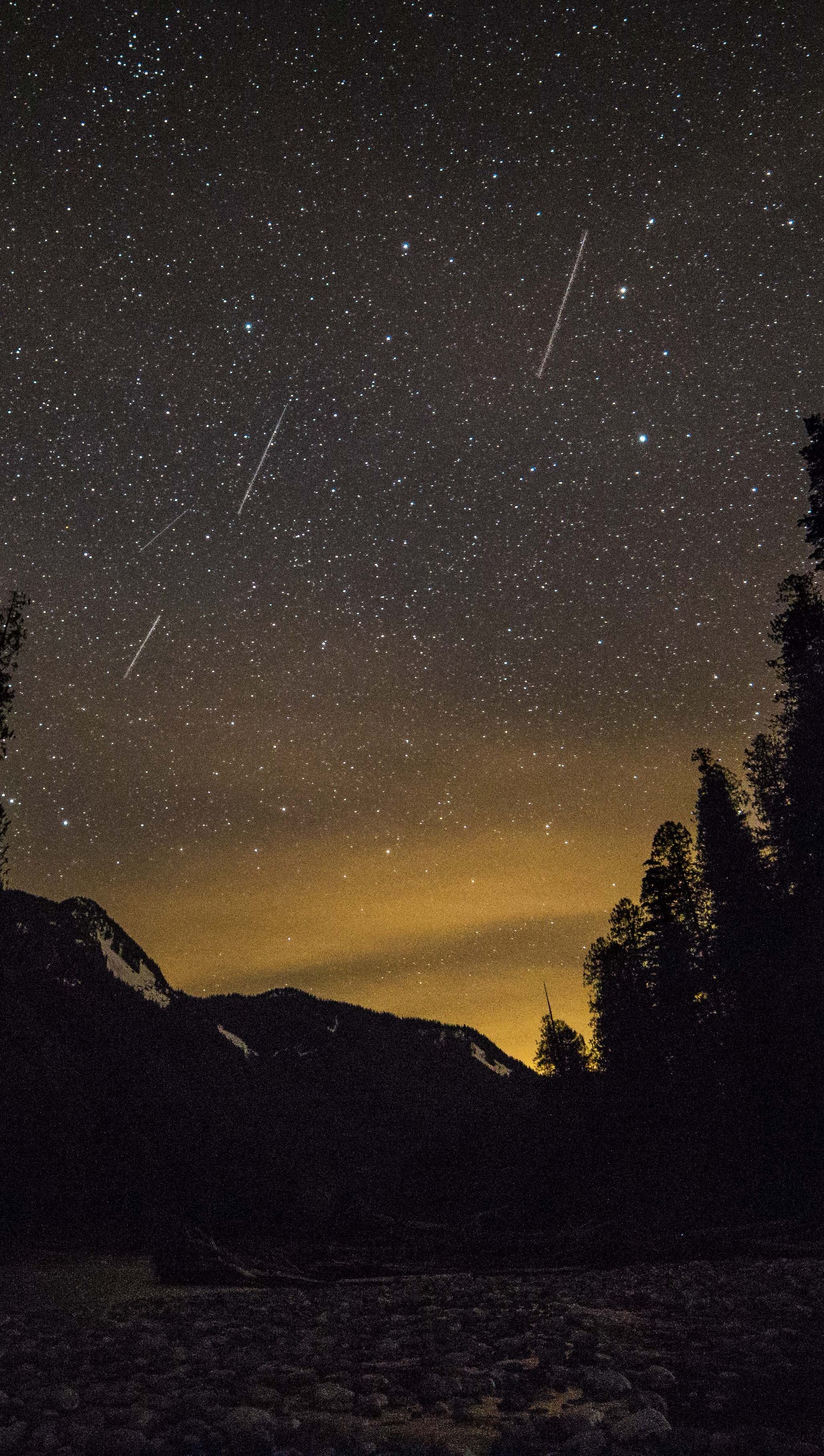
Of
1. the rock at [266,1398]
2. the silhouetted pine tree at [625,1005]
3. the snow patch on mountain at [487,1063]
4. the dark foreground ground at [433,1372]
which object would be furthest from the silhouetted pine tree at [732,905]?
the snow patch on mountain at [487,1063]

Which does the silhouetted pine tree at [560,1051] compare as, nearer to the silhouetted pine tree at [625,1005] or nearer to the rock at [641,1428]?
the silhouetted pine tree at [625,1005]

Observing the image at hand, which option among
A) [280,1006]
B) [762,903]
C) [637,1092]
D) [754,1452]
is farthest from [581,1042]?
[280,1006]

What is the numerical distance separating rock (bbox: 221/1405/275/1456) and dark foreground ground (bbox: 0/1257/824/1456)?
15 millimetres

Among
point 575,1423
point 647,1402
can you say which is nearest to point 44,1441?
point 575,1423

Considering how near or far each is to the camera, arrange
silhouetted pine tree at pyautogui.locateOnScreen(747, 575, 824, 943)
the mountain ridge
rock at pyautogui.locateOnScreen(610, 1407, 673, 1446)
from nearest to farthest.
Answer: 1. rock at pyautogui.locateOnScreen(610, 1407, 673, 1446)
2. silhouetted pine tree at pyautogui.locateOnScreen(747, 575, 824, 943)
3. the mountain ridge

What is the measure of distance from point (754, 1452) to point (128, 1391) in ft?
14.3

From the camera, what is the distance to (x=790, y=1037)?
1898 centimetres

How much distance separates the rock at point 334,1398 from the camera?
553cm

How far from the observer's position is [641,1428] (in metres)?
4.81

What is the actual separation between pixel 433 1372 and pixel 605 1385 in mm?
1441

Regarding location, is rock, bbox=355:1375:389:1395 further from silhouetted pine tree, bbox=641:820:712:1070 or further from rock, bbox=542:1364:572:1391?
silhouetted pine tree, bbox=641:820:712:1070

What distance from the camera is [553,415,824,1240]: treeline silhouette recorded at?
60.0 feet

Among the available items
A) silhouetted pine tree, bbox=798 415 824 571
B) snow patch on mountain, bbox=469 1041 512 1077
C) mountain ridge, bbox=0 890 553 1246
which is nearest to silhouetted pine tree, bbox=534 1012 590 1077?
mountain ridge, bbox=0 890 553 1246

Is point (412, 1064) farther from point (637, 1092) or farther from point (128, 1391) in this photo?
point (128, 1391)
